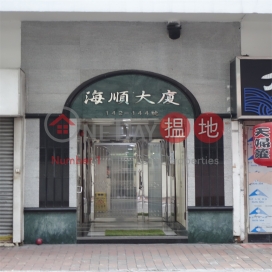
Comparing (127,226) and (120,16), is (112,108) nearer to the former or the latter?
(120,16)

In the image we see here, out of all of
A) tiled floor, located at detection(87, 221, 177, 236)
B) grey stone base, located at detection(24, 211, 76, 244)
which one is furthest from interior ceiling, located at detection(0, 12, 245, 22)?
tiled floor, located at detection(87, 221, 177, 236)

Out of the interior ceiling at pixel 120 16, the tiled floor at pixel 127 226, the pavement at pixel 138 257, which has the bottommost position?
the pavement at pixel 138 257

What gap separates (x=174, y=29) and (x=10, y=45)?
3332 mm

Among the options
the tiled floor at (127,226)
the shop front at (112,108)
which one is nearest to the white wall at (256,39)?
the shop front at (112,108)

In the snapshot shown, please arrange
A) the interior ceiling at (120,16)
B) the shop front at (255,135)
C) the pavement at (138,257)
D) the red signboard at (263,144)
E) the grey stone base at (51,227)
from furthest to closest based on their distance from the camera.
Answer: the grey stone base at (51,227) < the interior ceiling at (120,16) < the shop front at (255,135) < the red signboard at (263,144) < the pavement at (138,257)

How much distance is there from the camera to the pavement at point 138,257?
7457mm

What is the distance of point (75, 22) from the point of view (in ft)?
31.4

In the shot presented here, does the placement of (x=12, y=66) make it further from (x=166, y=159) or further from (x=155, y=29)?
(x=166, y=159)

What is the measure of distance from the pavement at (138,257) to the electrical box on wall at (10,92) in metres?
2.63

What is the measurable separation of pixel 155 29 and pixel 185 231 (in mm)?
4345

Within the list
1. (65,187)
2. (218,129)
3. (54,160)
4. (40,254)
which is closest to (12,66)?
(54,160)

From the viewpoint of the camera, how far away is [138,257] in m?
8.17

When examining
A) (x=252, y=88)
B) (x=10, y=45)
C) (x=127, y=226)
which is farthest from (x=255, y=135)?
(x=10, y=45)

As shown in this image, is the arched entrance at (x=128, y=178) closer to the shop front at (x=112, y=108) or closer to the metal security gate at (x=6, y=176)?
the shop front at (x=112, y=108)
